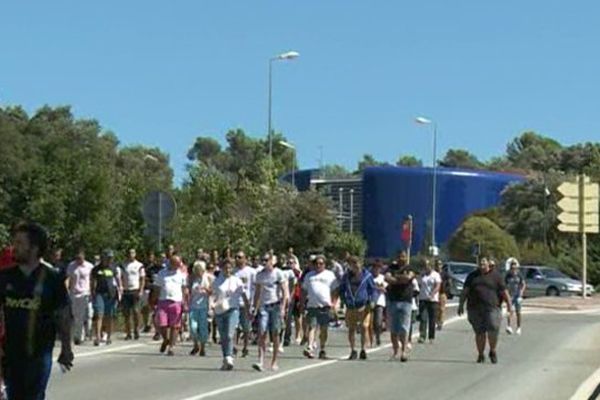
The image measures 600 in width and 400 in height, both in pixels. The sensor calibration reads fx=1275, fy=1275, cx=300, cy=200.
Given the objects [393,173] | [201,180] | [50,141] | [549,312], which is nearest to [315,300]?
[549,312]

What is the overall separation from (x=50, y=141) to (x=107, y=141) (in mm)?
38390

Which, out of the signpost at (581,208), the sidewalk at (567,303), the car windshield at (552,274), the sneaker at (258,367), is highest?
the signpost at (581,208)

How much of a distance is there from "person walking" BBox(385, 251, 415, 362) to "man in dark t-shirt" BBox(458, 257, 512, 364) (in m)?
1.17

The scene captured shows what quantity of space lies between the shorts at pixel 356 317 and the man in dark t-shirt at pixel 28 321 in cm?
1348

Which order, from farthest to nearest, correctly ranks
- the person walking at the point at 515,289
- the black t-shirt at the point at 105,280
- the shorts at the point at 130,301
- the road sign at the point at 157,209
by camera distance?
the person walking at the point at 515,289
the road sign at the point at 157,209
the shorts at the point at 130,301
the black t-shirt at the point at 105,280

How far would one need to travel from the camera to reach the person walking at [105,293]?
24.3 metres

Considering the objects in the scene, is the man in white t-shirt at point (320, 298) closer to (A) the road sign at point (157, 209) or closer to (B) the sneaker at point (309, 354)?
(B) the sneaker at point (309, 354)

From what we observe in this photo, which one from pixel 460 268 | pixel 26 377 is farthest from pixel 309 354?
pixel 460 268

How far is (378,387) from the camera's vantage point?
16953 millimetres

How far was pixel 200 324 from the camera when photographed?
73.2 ft

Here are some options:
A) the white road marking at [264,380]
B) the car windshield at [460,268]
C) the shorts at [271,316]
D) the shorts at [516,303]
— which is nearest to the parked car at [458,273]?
the car windshield at [460,268]

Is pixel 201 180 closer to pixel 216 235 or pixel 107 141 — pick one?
pixel 216 235

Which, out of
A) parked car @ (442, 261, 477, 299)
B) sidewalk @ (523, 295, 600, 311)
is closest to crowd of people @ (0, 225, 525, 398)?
sidewalk @ (523, 295, 600, 311)

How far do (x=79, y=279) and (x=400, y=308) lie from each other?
602 centimetres
